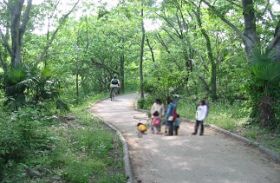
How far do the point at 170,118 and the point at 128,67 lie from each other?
1222 inches

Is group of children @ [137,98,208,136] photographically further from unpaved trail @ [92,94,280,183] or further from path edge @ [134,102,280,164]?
path edge @ [134,102,280,164]

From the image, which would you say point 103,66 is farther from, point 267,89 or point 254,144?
point 254,144

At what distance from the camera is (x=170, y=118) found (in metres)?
15.3

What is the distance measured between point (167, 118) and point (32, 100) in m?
5.44

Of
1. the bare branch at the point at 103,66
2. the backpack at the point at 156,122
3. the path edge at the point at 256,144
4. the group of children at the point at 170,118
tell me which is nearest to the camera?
the path edge at the point at 256,144

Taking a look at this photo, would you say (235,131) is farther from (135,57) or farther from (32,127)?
(135,57)

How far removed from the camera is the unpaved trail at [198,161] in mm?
9211

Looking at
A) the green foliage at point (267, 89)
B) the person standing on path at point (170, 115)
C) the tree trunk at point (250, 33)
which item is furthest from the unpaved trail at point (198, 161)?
the tree trunk at point (250, 33)

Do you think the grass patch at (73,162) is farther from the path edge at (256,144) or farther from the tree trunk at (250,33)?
the tree trunk at (250,33)

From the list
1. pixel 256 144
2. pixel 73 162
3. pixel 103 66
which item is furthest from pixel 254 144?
pixel 103 66

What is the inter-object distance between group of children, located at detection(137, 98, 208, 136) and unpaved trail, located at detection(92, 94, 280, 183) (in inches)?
21.1

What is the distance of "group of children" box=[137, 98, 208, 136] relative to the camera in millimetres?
15156

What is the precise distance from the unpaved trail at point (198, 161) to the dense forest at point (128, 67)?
0.88 m

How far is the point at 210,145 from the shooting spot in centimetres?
1285
